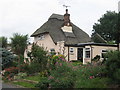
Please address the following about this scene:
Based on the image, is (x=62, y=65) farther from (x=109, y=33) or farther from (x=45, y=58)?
(x=109, y=33)

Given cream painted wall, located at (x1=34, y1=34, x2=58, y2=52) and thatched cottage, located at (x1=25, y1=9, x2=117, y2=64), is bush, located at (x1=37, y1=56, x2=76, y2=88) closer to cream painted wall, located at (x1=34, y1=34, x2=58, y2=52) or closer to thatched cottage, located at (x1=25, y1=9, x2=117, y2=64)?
thatched cottage, located at (x1=25, y1=9, x2=117, y2=64)

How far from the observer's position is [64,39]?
111 feet

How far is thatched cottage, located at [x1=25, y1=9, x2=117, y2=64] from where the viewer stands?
29.9m

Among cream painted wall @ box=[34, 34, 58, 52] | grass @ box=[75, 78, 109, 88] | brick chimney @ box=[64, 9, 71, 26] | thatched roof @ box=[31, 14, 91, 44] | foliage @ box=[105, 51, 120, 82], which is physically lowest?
→ grass @ box=[75, 78, 109, 88]

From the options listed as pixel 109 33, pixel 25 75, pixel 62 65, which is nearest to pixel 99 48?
pixel 25 75

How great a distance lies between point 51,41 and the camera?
33.3 metres

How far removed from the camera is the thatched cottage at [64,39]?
2994cm

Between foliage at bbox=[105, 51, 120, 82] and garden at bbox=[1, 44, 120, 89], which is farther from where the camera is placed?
garden at bbox=[1, 44, 120, 89]

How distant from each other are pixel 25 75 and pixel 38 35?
68.5ft

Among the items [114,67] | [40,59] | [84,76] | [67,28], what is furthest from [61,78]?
[67,28]

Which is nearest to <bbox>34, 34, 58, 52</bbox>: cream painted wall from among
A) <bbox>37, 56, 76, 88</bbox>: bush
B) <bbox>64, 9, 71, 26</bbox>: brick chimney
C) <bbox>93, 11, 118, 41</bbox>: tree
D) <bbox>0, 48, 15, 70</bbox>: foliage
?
<bbox>64, 9, 71, 26</bbox>: brick chimney

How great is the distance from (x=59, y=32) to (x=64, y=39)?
1.96 metres

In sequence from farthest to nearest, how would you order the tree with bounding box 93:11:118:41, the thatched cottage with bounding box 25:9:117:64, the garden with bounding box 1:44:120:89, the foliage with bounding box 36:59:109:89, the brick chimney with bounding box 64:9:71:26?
the tree with bounding box 93:11:118:41 < the brick chimney with bounding box 64:9:71:26 < the thatched cottage with bounding box 25:9:117:64 < the foliage with bounding box 36:59:109:89 < the garden with bounding box 1:44:120:89

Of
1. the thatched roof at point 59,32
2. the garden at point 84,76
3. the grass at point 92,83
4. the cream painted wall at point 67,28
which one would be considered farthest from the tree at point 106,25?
the grass at point 92,83
